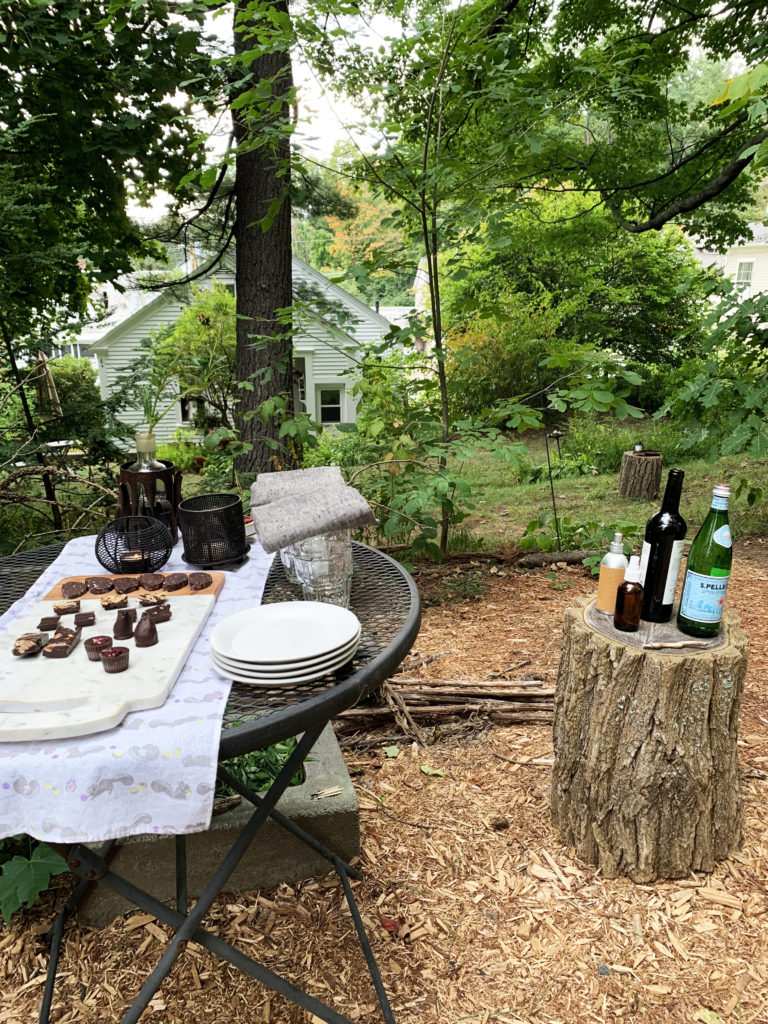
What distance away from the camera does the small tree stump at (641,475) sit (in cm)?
726

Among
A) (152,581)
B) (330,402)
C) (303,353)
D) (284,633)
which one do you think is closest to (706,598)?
(284,633)

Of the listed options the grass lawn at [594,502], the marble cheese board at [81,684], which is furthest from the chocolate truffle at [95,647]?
the grass lawn at [594,502]

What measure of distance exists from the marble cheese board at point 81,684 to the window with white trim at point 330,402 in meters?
17.1

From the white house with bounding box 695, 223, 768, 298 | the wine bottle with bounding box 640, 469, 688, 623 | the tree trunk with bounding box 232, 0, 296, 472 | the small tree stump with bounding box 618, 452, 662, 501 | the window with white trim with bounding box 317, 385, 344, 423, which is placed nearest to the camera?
the wine bottle with bounding box 640, 469, 688, 623

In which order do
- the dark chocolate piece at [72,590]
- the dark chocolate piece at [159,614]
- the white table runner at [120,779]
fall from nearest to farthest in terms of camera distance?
the white table runner at [120,779] < the dark chocolate piece at [159,614] < the dark chocolate piece at [72,590]

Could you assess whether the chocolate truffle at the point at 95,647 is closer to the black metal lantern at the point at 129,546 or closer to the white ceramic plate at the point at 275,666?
the white ceramic plate at the point at 275,666

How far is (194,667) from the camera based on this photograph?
1164 mm

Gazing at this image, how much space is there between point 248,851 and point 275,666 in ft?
2.99

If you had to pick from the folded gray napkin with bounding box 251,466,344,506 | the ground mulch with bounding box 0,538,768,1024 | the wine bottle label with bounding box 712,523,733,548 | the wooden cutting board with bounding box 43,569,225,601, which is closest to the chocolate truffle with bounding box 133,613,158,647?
the wooden cutting board with bounding box 43,569,225,601

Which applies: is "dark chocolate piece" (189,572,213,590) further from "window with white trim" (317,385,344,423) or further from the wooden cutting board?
"window with white trim" (317,385,344,423)

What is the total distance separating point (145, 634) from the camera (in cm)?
117

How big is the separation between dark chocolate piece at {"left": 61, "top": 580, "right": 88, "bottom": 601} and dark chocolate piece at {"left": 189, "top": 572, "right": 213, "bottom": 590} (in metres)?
0.23

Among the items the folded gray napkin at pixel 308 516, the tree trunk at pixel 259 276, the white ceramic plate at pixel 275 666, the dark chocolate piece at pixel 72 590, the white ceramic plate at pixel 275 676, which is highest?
the tree trunk at pixel 259 276

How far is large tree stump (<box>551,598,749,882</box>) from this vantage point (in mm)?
1643
